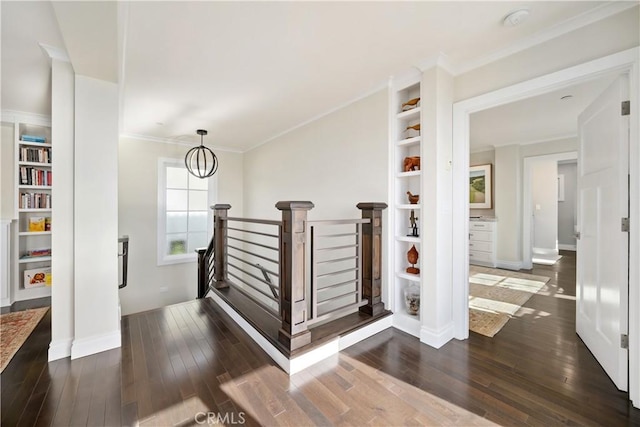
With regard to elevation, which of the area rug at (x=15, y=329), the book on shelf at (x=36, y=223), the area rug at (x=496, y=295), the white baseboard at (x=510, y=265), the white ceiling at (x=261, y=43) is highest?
the white ceiling at (x=261, y=43)

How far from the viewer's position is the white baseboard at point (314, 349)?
191 cm

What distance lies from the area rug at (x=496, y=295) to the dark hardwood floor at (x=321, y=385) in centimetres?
25

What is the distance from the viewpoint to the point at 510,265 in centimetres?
505

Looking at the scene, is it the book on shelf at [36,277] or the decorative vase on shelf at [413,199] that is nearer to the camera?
the decorative vase on shelf at [413,199]

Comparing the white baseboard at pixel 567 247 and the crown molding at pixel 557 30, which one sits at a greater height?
the crown molding at pixel 557 30

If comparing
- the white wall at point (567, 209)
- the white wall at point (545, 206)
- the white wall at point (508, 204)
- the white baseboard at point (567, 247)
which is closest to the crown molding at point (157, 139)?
the white wall at point (508, 204)

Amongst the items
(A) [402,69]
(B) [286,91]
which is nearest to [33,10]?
(B) [286,91]

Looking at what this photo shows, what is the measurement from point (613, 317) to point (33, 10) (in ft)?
13.9

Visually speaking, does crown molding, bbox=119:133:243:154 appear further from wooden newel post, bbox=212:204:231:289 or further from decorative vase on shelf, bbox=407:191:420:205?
decorative vase on shelf, bbox=407:191:420:205

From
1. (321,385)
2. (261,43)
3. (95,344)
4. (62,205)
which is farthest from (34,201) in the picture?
(321,385)

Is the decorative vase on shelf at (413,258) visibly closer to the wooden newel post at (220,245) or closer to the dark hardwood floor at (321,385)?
the dark hardwood floor at (321,385)

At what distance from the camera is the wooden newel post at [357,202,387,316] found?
100 inches

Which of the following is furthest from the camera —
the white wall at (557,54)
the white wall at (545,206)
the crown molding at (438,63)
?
the white wall at (545,206)

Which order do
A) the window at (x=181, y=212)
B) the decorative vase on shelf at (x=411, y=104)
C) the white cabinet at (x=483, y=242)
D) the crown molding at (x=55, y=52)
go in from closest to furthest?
1. the crown molding at (x=55, y=52)
2. the decorative vase on shelf at (x=411, y=104)
3. the window at (x=181, y=212)
4. the white cabinet at (x=483, y=242)
